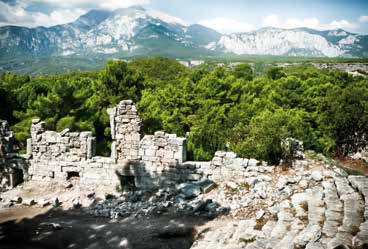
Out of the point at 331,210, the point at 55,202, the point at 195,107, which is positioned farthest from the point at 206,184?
the point at 195,107

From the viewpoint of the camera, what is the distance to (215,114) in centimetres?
2555

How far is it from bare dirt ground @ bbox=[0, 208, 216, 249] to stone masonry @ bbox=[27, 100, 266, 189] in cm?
234

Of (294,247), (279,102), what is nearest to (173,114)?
(279,102)

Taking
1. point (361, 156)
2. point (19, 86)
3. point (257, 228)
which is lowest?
point (361, 156)

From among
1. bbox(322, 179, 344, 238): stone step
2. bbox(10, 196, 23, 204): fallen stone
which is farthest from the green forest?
bbox(322, 179, 344, 238): stone step

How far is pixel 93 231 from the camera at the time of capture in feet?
36.1

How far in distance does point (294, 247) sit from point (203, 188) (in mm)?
5523

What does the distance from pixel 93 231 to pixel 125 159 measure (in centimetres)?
389

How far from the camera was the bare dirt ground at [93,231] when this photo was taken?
10.1 meters

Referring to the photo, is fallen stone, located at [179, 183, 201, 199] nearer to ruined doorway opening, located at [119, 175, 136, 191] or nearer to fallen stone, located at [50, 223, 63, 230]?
ruined doorway opening, located at [119, 175, 136, 191]

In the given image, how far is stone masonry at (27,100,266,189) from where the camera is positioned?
44.1ft

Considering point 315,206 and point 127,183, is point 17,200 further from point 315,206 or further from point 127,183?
point 315,206

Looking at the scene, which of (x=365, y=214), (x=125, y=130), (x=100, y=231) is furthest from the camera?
(x=125, y=130)

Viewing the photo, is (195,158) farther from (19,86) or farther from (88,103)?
(19,86)
